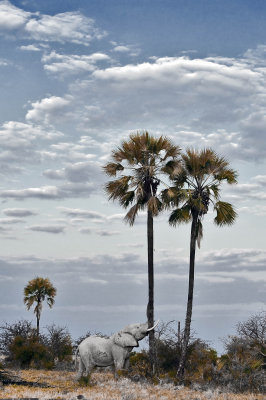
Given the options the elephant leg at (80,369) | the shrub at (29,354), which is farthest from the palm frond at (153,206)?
the shrub at (29,354)

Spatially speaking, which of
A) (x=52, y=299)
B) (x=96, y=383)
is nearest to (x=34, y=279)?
(x=52, y=299)

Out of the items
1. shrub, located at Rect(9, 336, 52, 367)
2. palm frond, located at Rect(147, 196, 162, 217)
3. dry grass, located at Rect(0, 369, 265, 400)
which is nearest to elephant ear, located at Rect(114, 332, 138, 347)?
dry grass, located at Rect(0, 369, 265, 400)

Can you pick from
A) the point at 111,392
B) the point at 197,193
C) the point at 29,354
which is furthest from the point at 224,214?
the point at 29,354

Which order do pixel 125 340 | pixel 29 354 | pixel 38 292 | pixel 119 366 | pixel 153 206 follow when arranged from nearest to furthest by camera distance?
pixel 125 340 → pixel 119 366 → pixel 153 206 → pixel 29 354 → pixel 38 292

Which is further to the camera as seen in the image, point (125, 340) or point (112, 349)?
point (112, 349)

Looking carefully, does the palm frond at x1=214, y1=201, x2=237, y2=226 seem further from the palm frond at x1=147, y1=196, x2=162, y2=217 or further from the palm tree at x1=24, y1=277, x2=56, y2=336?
the palm tree at x1=24, y1=277, x2=56, y2=336

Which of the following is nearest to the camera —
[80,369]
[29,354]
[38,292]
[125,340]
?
[125,340]

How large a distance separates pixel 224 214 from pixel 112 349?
32.0 feet

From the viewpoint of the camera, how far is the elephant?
68.3ft

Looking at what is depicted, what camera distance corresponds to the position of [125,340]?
2075 centimetres

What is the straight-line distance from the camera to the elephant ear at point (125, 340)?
2072 cm

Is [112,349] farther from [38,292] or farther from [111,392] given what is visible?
[38,292]

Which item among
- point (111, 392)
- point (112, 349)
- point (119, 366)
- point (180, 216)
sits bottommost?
point (111, 392)

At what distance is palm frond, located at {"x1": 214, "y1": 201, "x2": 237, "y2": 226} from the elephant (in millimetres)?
8215
